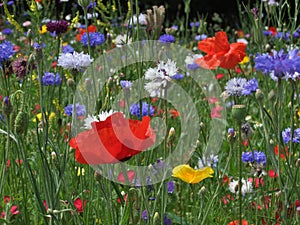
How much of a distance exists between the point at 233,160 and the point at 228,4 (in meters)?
4.14

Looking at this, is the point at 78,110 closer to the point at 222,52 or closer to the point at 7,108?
the point at 222,52

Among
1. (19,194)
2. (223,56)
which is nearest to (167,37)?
(223,56)

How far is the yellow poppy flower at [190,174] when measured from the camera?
0.94 meters

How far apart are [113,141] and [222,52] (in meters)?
0.60

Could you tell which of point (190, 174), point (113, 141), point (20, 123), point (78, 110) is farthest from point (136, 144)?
point (78, 110)

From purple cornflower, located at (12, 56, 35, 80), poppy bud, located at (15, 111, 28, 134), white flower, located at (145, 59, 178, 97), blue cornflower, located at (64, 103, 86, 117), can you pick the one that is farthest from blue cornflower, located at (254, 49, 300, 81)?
blue cornflower, located at (64, 103, 86, 117)

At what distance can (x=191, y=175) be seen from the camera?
95cm

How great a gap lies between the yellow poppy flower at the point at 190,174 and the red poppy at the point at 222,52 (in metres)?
0.31

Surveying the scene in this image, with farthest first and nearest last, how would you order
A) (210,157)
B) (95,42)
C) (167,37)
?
(167,37), (95,42), (210,157)

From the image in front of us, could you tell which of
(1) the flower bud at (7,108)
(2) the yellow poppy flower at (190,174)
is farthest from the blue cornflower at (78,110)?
(1) the flower bud at (7,108)

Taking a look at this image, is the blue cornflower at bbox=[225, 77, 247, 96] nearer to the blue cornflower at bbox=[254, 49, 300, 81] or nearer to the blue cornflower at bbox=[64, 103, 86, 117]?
the blue cornflower at bbox=[254, 49, 300, 81]

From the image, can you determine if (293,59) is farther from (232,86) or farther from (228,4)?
(228,4)

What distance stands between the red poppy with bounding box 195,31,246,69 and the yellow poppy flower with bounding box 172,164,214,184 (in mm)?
309

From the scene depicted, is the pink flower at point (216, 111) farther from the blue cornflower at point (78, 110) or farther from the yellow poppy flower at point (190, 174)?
the yellow poppy flower at point (190, 174)
